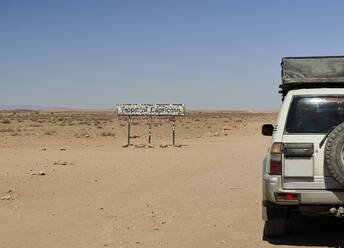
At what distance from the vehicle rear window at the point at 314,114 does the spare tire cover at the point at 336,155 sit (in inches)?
15.1

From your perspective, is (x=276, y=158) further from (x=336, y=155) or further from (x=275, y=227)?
(x=275, y=227)

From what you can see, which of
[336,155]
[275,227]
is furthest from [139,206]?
[336,155]

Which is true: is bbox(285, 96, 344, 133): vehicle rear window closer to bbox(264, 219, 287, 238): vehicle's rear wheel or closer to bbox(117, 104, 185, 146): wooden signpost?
bbox(264, 219, 287, 238): vehicle's rear wheel

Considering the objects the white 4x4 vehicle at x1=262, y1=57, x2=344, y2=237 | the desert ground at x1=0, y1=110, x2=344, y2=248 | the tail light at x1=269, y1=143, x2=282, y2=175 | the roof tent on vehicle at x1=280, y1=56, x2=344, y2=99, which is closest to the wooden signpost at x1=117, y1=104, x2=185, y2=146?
the desert ground at x1=0, y1=110, x2=344, y2=248

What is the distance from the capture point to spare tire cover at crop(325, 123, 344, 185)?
5234mm

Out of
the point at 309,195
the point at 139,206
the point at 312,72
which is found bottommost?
the point at 139,206

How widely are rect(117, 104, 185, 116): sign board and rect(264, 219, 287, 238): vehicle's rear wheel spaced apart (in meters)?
17.9

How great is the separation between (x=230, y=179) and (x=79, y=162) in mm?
5885

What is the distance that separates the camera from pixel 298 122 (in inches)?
227

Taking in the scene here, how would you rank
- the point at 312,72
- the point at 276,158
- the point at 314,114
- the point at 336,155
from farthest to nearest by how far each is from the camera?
the point at 312,72, the point at 314,114, the point at 276,158, the point at 336,155

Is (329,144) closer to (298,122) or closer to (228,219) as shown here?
(298,122)

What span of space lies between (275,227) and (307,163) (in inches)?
48.6

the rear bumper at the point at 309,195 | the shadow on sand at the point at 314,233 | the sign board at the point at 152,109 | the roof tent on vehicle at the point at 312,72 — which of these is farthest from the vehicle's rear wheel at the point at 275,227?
the sign board at the point at 152,109

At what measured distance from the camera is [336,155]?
207 inches
